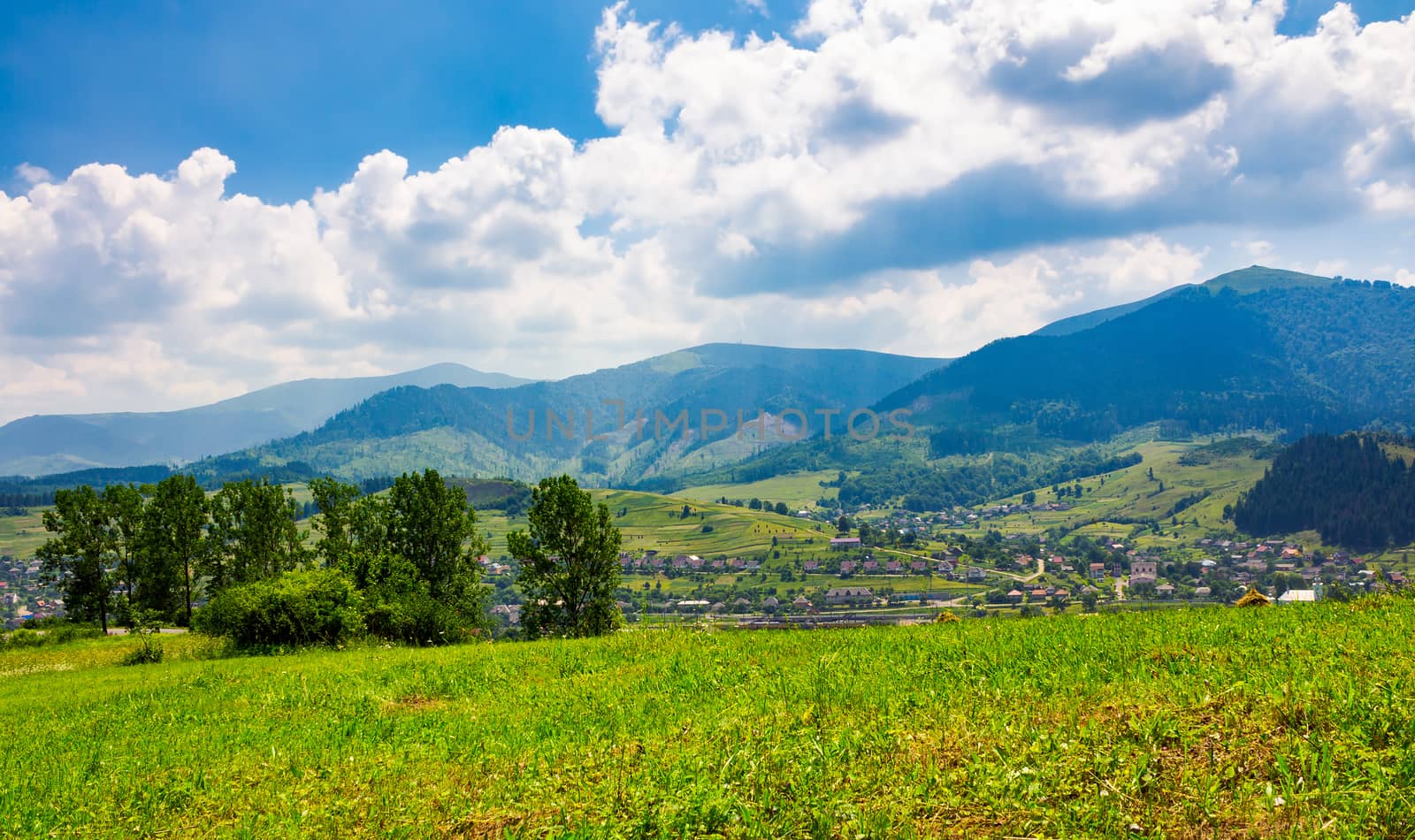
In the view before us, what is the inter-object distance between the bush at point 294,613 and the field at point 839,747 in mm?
17243

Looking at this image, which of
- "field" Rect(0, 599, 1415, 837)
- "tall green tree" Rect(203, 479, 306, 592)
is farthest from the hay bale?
"tall green tree" Rect(203, 479, 306, 592)

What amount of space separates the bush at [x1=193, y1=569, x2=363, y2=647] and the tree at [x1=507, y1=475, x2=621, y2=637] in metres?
9.91

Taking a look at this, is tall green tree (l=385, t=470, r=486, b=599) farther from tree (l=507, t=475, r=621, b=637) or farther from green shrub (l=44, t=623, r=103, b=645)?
green shrub (l=44, t=623, r=103, b=645)

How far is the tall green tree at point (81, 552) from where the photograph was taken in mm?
54656

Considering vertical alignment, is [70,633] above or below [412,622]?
below

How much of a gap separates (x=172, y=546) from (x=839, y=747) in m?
66.7

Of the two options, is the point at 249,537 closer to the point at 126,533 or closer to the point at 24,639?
the point at 126,533

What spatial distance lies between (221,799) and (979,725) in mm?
7735

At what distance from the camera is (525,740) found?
27.3 ft

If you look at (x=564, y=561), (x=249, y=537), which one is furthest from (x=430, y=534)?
(x=249, y=537)

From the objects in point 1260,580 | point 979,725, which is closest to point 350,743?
point 979,725

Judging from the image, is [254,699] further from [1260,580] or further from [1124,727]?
[1260,580]

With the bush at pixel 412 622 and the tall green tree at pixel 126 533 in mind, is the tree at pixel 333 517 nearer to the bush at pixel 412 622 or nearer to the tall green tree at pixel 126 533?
the bush at pixel 412 622

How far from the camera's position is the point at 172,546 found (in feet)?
185
